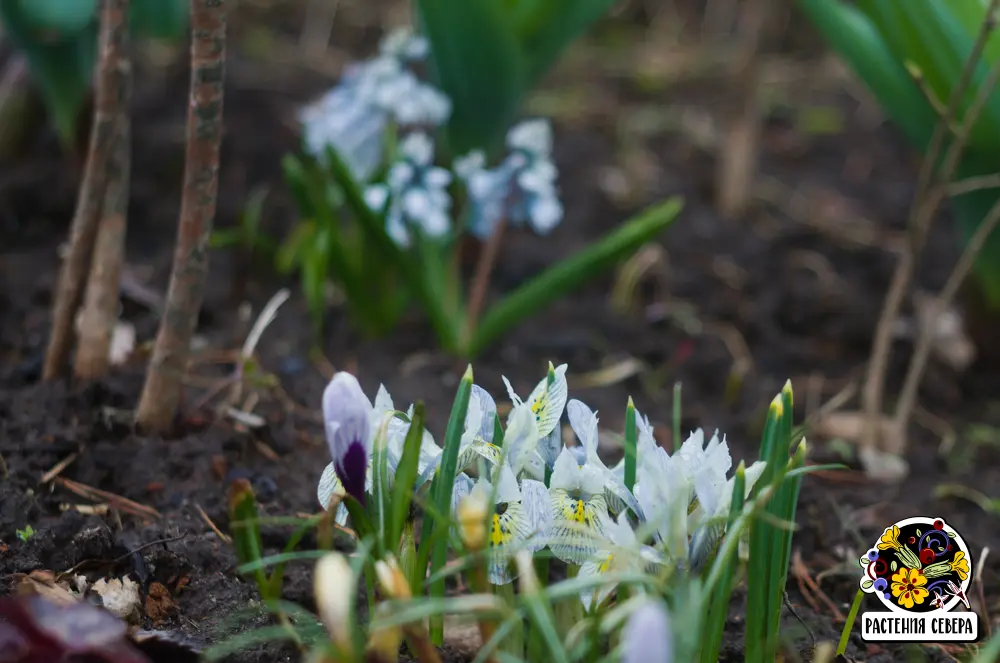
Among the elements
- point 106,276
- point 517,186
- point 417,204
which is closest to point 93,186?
point 106,276

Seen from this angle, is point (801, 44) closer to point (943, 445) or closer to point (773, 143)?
point (773, 143)

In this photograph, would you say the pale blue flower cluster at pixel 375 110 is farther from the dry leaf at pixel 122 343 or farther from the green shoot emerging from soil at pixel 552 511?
the green shoot emerging from soil at pixel 552 511

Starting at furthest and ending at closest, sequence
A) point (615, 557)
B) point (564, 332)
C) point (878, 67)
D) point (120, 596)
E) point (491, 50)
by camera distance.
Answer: point (564, 332) < point (491, 50) < point (878, 67) < point (120, 596) < point (615, 557)

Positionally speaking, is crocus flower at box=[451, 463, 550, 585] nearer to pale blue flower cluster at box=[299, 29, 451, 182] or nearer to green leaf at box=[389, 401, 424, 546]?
green leaf at box=[389, 401, 424, 546]

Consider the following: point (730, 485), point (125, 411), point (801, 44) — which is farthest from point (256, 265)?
point (801, 44)

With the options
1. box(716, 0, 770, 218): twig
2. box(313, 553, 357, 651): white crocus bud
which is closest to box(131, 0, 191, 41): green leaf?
box(716, 0, 770, 218): twig

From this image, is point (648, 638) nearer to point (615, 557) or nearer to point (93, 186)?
point (615, 557)

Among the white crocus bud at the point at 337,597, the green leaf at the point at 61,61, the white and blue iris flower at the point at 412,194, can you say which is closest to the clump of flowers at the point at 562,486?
the white crocus bud at the point at 337,597
